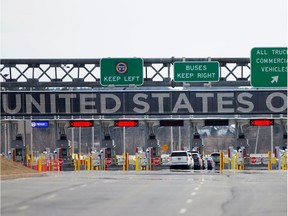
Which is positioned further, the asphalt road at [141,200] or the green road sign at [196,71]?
the green road sign at [196,71]

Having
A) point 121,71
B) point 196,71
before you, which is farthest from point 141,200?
point 121,71

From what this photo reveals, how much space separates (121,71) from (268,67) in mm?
9146

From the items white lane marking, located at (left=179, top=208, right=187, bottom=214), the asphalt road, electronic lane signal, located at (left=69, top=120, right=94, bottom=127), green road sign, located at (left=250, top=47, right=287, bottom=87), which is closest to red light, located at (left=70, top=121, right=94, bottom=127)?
electronic lane signal, located at (left=69, top=120, right=94, bottom=127)

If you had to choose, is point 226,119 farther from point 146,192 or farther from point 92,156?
point 146,192

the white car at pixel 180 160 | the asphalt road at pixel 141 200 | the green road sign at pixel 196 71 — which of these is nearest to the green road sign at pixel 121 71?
the green road sign at pixel 196 71

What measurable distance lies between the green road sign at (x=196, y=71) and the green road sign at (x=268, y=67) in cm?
384

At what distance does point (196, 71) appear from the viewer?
4981cm

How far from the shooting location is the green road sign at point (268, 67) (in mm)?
46281

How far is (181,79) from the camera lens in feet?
165

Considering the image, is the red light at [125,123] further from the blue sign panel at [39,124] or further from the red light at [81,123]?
the blue sign panel at [39,124]

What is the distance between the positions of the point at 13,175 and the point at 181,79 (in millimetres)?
19082

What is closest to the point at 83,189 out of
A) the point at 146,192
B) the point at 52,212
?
the point at 146,192

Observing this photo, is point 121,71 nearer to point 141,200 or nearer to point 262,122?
point 262,122

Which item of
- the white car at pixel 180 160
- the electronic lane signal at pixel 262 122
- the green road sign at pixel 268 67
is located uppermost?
the green road sign at pixel 268 67
